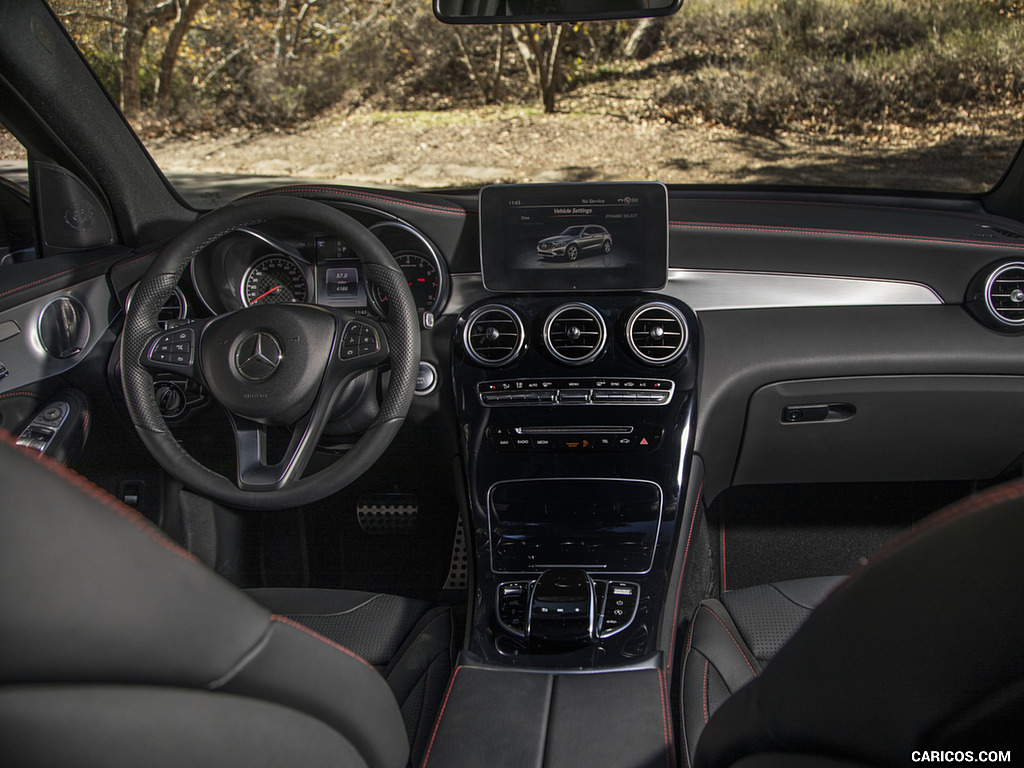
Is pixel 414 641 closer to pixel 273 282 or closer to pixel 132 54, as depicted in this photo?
pixel 273 282

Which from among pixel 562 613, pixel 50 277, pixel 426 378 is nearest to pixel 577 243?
pixel 426 378

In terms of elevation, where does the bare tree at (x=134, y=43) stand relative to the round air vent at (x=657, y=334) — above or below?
above

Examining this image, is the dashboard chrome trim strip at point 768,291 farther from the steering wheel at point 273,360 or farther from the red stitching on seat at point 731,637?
the red stitching on seat at point 731,637

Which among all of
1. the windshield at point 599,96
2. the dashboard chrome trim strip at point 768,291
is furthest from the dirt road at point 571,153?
the dashboard chrome trim strip at point 768,291

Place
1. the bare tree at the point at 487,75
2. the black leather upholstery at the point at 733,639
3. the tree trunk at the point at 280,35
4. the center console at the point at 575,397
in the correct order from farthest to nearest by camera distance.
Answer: the tree trunk at the point at 280,35 → the bare tree at the point at 487,75 → the center console at the point at 575,397 → the black leather upholstery at the point at 733,639

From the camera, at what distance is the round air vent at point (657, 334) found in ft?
6.90

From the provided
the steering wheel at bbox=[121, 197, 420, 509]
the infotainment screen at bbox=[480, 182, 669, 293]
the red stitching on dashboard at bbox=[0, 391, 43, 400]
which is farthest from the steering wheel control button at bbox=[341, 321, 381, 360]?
the red stitching on dashboard at bbox=[0, 391, 43, 400]

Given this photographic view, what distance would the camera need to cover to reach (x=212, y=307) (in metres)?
2.27

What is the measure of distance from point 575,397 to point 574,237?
45cm

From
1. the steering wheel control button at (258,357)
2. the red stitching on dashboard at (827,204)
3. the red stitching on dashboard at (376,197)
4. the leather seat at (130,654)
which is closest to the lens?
the leather seat at (130,654)

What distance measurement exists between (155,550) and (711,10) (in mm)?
2996

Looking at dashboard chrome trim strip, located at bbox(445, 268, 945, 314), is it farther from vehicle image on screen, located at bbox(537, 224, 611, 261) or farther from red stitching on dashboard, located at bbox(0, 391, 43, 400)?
red stitching on dashboard, located at bbox(0, 391, 43, 400)

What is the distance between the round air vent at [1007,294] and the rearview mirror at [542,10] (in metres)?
1.15

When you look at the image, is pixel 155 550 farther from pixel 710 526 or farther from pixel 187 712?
pixel 710 526
